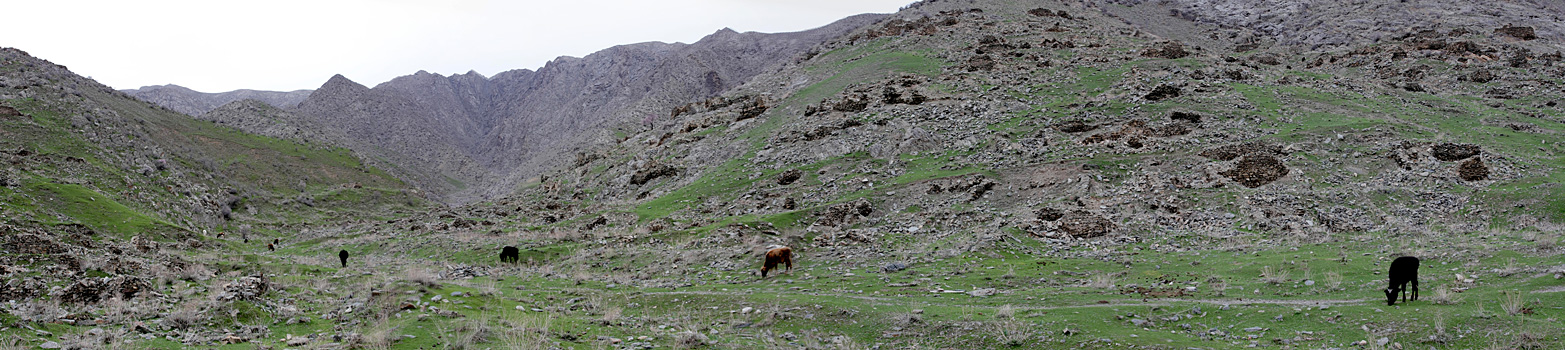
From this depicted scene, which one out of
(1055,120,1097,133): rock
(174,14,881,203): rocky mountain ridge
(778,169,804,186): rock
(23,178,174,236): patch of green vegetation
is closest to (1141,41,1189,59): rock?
(1055,120,1097,133): rock

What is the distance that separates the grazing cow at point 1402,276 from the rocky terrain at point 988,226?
344mm

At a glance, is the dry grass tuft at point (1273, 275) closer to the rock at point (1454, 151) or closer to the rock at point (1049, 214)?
the rock at point (1049, 214)

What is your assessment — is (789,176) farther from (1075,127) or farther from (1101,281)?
(1101,281)

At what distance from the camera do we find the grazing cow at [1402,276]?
14047 millimetres

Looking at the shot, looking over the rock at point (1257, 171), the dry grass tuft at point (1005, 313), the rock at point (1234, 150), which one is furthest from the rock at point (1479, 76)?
the dry grass tuft at point (1005, 313)

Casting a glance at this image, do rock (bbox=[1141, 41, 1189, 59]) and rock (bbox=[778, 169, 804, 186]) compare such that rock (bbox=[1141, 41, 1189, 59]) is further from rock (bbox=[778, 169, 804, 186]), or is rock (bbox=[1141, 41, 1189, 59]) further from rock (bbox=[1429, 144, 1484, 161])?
rock (bbox=[778, 169, 804, 186])

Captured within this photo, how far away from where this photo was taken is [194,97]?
18112cm

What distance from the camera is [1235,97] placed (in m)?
43.0

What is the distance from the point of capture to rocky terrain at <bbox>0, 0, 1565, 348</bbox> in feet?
45.8

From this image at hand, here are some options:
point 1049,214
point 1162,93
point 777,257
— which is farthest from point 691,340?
point 1162,93

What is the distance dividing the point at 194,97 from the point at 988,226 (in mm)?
212028

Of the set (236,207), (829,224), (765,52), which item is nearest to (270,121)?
(236,207)

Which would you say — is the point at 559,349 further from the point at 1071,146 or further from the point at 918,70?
the point at 918,70

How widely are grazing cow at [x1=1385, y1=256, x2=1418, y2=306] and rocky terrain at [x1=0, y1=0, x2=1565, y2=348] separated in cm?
34
